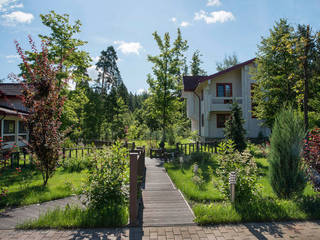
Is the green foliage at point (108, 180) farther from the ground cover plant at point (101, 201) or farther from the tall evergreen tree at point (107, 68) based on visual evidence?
the tall evergreen tree at point (107, 68)

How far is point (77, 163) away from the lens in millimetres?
10031

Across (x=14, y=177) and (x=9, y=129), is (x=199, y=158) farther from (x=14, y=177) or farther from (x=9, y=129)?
(x=9, y=129)

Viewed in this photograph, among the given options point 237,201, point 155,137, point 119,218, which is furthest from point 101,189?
point 155,137

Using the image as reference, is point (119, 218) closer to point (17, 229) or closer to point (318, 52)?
point (17, 229)

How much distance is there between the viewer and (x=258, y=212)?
15.4ft

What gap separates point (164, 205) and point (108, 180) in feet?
5.82

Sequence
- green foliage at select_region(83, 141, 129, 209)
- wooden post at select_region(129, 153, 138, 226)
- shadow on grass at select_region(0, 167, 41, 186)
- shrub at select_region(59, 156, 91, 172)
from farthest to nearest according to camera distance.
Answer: shrub at select_region(59, 156, 91, 172), shadow on grass at select_region(0, 167, 41, 186), green foliage at select_region(83, 141, 129, 209), wooden post at select_region(129, 153, 138, 226)

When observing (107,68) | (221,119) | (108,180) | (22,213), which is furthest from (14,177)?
(107,68)

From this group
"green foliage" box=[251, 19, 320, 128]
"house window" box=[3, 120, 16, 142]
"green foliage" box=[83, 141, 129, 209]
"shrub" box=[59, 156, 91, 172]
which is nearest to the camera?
"green foliage" box=[83, 141, 129, 209]

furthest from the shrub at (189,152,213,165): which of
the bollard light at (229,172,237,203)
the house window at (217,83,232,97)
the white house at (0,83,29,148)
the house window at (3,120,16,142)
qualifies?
the house window at (3,120,16,142)

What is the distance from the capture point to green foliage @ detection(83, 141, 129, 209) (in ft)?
15.7

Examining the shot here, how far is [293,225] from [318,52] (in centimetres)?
885

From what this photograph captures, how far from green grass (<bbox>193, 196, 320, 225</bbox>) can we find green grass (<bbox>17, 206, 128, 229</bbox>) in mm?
1813

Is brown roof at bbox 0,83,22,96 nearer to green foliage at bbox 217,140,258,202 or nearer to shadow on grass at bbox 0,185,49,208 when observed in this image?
shadow on grass at bbox 0,185,49,208
